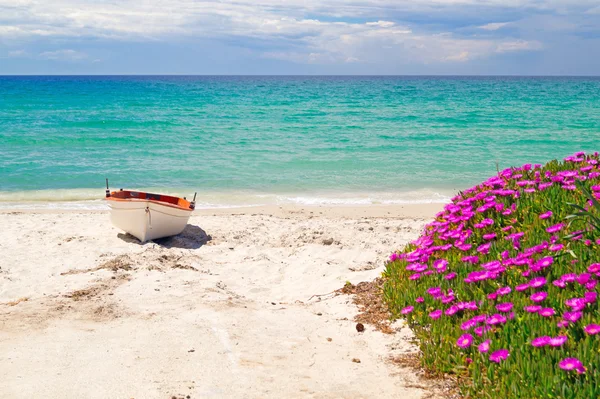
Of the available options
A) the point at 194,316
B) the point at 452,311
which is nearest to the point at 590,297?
the point at 452,311

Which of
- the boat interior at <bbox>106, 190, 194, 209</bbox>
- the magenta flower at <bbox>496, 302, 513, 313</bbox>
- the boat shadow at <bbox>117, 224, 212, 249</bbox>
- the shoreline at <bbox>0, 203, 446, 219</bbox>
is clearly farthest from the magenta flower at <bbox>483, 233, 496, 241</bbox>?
the shoreline at <bbox>0, 203, 446, 219</bbox>

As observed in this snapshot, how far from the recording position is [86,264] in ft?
27.8

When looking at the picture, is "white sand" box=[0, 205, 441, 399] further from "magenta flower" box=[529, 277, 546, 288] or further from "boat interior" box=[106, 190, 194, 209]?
"magenta flower" box=[529, 277, 546, 288]

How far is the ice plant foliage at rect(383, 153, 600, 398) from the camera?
11.9 feet

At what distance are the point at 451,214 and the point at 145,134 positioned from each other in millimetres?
24798

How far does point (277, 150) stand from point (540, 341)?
795 inches

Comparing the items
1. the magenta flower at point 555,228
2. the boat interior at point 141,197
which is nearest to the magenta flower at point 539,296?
the magenta flower at point 555,228

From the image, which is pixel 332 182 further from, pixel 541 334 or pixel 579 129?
pixel 579 129

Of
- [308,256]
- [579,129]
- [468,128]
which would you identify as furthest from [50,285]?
[579,129]

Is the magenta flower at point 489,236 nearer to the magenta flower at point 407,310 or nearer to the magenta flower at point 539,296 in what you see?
the magenta flower at point 407,310

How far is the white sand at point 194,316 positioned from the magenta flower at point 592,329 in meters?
1.12

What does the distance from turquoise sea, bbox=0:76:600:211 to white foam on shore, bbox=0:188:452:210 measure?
0.17 ft

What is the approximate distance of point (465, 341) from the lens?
4.11 m

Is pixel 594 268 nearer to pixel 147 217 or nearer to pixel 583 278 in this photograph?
pixel 583 278
